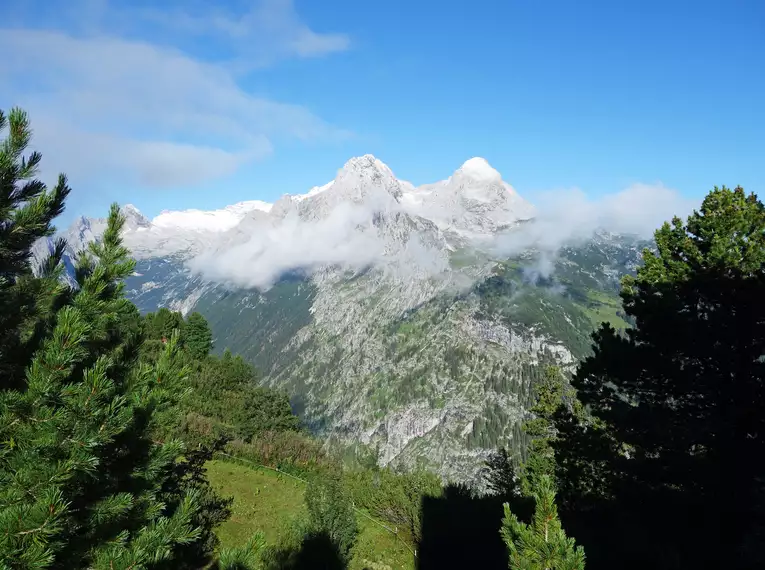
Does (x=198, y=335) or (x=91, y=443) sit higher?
(x=198, y=335)

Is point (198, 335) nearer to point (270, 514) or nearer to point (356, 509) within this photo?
point (270, 514)

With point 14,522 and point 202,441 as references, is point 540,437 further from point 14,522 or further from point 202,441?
point 14,522

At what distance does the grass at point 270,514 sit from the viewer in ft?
60.8

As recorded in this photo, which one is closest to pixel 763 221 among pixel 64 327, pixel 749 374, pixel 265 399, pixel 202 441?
pixel 749 374

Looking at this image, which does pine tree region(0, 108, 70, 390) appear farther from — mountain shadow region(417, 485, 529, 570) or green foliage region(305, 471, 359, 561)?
mountain shadow region(417, 485, 529, 570)

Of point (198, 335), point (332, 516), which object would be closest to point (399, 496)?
point (332, 516)

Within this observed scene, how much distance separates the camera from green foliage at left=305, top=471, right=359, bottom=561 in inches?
647

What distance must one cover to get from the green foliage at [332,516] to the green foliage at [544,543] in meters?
11.7

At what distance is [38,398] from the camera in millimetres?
5465

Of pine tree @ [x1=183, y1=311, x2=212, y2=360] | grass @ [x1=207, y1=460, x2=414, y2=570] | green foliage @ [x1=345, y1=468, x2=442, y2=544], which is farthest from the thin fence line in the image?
pine tree @ [x1=183, y1=311, x2=212, y2=360]

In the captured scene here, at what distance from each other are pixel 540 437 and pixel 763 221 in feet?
90.6

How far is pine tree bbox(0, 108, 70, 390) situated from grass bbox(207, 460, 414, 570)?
13.4m

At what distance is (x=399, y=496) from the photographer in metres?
21.7

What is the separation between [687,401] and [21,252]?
23.4 metres
